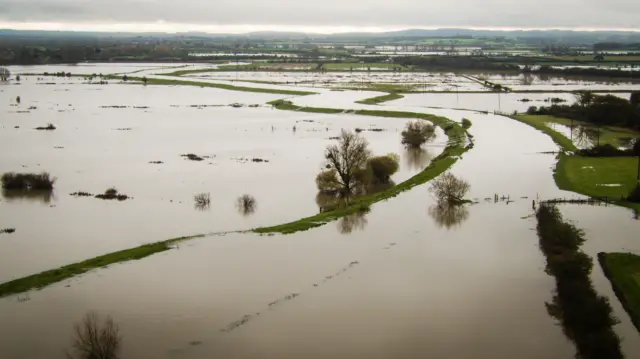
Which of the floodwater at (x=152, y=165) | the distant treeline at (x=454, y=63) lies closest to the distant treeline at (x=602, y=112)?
the floodwater at (x=152, y=165)

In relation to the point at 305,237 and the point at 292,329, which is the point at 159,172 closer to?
the point at 305,237

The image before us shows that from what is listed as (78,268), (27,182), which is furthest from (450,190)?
(27,182)

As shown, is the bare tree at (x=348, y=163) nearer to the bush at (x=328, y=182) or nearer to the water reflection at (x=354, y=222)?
the bush at (x=328, y=182)

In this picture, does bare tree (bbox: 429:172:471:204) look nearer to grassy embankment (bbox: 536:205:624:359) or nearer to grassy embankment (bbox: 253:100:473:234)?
grassy embankment (bbox: 253:100:473:234)

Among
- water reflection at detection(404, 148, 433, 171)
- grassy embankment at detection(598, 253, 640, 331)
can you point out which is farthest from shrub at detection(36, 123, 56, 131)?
grassy embankment at detection(598, 253, 640, 331)

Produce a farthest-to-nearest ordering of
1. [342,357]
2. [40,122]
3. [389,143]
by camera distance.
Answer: [40,122]
[389,143]
[342,357]

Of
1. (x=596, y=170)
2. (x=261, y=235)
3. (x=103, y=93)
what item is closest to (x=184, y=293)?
(x=261, y=235)

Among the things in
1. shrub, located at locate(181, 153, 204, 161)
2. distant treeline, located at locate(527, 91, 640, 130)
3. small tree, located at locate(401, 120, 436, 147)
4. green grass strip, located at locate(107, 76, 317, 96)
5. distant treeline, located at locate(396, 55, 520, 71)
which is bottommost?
shrub, located at locate(181, 153, 204, 161)
